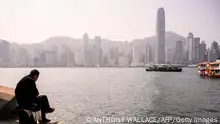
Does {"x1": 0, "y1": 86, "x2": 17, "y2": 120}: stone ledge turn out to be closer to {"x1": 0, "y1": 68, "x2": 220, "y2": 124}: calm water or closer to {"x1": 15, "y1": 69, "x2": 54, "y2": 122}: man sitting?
{"x1": 15, "y1": 69, "x2": 54, "y2": 122}: man sitting

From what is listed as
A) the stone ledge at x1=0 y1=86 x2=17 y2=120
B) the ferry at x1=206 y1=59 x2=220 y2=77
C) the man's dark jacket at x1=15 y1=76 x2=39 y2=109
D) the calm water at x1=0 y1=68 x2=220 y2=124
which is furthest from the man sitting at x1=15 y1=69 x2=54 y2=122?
the ferry at x1=206 y1=59 x2=220 y2=77

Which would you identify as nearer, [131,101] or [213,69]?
[131,101]

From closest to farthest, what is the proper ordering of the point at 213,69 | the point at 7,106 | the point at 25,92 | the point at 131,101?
the point at 25,92 < the point at 7,106 < the point at 131,101 < the point at 213,69

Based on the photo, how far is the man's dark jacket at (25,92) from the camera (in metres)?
6.89

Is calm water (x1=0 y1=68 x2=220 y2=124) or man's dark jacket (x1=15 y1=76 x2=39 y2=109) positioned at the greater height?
man's dark jacket (x1=15 y1=76 x2=39 y2=109)

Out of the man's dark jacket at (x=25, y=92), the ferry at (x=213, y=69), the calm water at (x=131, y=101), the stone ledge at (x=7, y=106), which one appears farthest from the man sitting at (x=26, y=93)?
the ferry at (x=213, y=69)

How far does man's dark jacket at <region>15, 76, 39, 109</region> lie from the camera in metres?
6.89

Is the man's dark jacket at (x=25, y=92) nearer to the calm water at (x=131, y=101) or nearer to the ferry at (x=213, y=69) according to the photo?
the calm water at (x=131, y=101)

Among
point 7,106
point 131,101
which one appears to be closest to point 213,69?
point 131,101

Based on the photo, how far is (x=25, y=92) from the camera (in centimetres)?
691

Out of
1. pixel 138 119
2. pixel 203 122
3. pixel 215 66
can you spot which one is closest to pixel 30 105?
pixel 138 119

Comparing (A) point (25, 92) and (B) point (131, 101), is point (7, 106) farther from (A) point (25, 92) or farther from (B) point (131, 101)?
(B) point (131, 101)

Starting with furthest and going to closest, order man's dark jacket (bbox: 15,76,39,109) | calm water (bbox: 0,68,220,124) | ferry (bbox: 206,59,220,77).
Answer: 1. ferry (bbox: 206,59,220,77)
2. calm water (bbox: 0,68,220,124)
3. man's dark jacket (bbox: 15,76,39,109)

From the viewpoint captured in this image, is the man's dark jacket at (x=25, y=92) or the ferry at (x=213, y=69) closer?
the man's dark jacket at (x=25, y=92)
